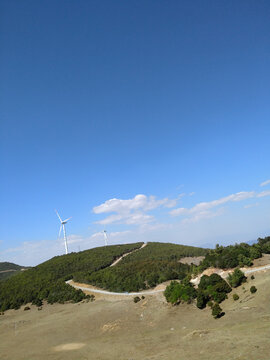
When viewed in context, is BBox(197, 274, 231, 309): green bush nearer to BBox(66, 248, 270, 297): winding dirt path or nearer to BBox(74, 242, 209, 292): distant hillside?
BBox(66, 248, 270, 297): winding dirt path

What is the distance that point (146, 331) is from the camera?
35.6 metres

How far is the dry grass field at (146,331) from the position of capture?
22891mm

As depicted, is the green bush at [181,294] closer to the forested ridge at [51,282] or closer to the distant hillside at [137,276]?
the distant hillside at [137,276]

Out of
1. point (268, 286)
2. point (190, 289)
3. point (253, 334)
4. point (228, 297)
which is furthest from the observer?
point (190, 289)

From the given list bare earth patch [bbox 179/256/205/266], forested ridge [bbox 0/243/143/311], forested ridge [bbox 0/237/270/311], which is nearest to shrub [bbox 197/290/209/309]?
forested ridge [bbox 0/237/270/311]

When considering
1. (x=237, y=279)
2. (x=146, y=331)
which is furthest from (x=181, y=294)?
(x=146, y=331)

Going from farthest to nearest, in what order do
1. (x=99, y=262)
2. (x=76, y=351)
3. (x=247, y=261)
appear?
(x=99, y=262), (x=247, y=261), (x=76, y=351)

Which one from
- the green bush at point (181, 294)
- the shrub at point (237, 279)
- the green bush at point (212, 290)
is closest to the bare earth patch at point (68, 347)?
the green bush at point (181, 294)

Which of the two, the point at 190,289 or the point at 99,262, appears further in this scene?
the point at 99,262

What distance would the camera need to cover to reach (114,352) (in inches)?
1120

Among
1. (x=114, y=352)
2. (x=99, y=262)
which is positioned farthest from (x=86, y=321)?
(x=99, y=262)

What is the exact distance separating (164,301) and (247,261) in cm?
2096

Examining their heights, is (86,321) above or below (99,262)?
below

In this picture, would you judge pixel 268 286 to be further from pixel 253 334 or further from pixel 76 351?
pixel 76 351
